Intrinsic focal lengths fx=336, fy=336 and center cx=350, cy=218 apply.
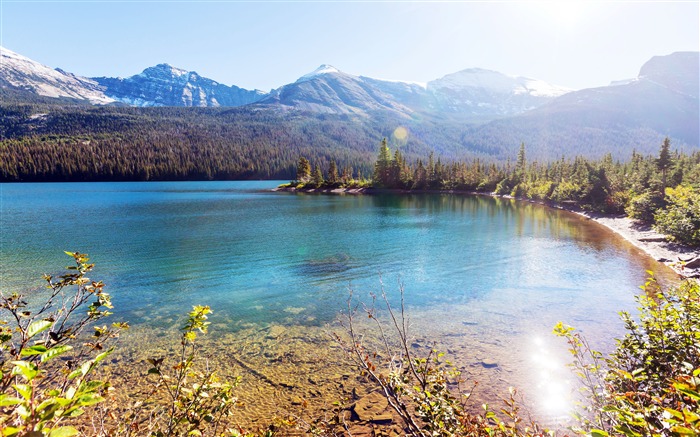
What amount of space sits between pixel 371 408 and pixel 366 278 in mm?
14227

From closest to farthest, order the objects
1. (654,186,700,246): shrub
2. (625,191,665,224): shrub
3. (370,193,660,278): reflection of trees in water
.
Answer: (654,186,700,246): shrub, (370,193,660,278): reflection of trees in water, (625,191,665,224): shrub

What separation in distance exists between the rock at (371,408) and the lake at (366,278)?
1491 mm

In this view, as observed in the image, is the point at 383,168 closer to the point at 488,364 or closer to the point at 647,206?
the point at 647,206

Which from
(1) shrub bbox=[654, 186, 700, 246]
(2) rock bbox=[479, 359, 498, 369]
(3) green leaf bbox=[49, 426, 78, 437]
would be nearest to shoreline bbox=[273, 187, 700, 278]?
(1) shrub bbox=[654, 186, 700, 246]

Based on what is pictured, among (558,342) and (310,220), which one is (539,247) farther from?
(310,220)

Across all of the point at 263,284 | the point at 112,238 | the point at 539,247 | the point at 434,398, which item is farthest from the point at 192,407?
the point at 112,238

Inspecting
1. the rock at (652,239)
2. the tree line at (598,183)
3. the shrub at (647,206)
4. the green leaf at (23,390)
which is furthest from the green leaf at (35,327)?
the shrub at (647,206)

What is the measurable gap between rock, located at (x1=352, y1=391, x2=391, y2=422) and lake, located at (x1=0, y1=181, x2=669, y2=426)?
149 cm

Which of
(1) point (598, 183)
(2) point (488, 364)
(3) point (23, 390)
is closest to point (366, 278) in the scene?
(2) point (488, 364)

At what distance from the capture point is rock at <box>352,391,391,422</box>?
10.3 meters

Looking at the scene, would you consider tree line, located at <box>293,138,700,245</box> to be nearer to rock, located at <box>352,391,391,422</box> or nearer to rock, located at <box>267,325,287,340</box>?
rock, located at <box>352,391,391,422</box>

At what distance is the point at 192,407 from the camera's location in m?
4.87

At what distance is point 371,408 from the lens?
1069cm

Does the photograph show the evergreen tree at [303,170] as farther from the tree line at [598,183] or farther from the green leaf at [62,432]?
the green leaf at [62,432]
